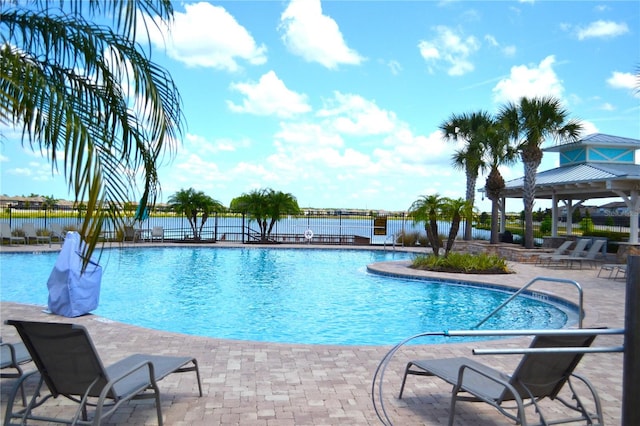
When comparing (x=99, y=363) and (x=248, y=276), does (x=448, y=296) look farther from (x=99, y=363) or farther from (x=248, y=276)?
(x=99, y=363)

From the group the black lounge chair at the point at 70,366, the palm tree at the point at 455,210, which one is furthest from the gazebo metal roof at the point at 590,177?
the black lounge chair at the point at 70,366

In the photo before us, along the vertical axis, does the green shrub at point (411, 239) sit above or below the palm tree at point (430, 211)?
below

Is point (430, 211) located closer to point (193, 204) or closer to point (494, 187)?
point (494, 187)

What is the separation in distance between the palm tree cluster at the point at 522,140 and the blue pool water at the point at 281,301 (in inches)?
278

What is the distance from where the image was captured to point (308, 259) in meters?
20.4

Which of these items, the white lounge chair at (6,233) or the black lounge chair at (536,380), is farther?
the white lounge chair at (6,233)

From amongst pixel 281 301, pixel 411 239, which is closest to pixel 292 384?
pixel 281 301

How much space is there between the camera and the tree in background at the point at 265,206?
26.2m

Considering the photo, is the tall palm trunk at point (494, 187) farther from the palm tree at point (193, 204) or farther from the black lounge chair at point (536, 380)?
the black lounge chair at point (536, 380)

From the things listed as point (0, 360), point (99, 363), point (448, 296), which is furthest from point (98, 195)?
point (448, 296)

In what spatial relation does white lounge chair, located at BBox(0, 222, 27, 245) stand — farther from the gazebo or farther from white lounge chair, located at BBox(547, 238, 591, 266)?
the gazebo

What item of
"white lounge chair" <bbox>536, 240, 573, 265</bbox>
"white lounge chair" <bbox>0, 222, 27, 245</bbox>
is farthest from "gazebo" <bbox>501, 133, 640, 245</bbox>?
"white lounge chair" <bbox>0, 222, 27, 245</bbox>

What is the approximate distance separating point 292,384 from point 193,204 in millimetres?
22030

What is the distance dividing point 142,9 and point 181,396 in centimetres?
318
